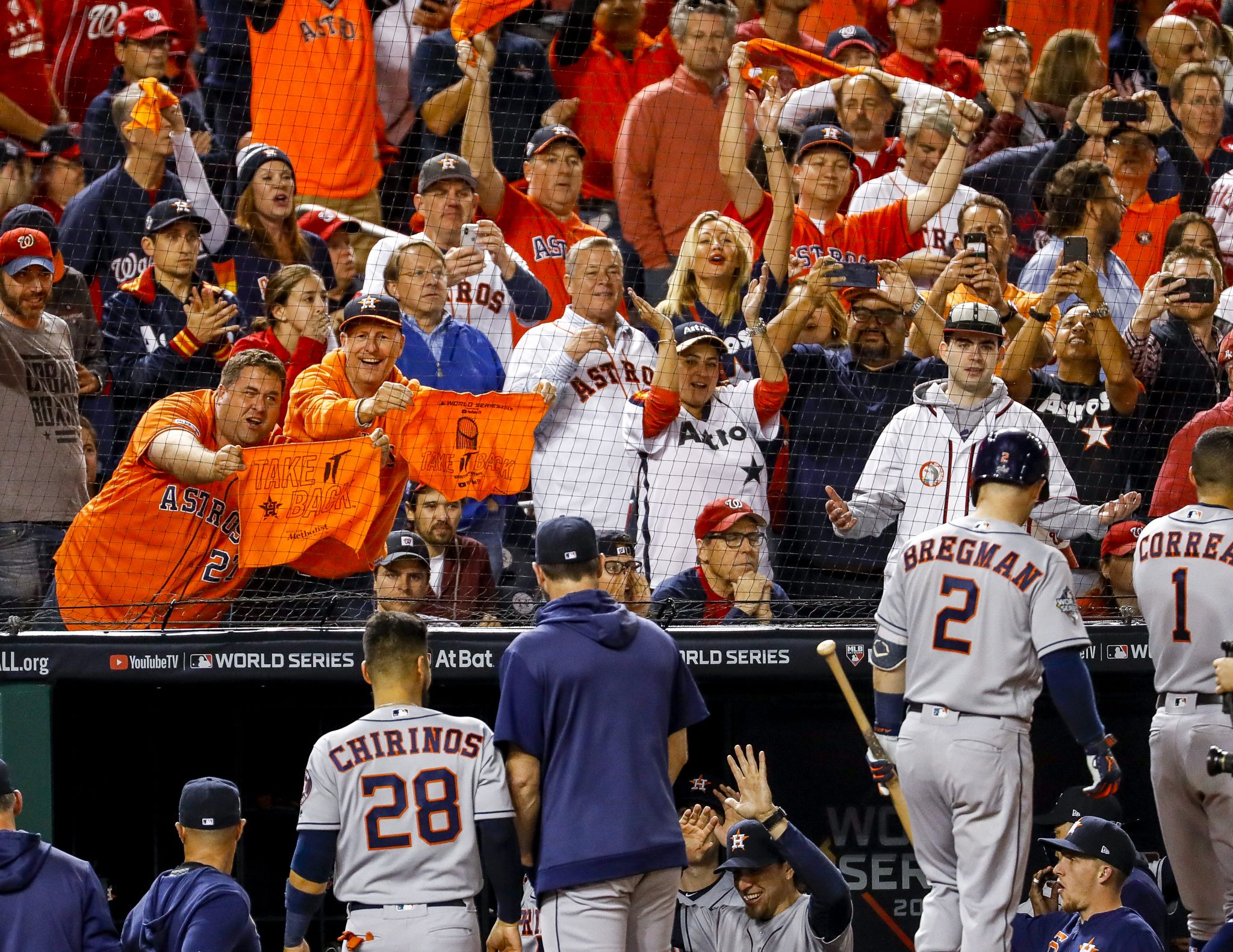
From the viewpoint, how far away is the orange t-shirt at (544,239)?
7.12 meters

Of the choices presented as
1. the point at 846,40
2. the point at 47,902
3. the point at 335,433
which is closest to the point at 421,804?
the point at 47,902

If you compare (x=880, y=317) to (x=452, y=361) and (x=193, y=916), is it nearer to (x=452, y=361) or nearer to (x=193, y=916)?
(x=452, y=361)

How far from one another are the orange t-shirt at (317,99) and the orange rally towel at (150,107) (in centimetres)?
71

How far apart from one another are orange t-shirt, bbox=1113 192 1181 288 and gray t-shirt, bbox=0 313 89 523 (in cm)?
431

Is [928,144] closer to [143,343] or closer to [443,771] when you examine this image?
[143,343]

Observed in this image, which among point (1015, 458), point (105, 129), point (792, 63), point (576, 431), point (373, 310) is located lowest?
point (576, 431)

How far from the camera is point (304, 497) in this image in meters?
5.55

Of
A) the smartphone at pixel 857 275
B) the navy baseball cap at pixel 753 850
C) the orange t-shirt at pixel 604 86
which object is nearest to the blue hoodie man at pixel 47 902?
the navy baseball cap at pixel 753 850

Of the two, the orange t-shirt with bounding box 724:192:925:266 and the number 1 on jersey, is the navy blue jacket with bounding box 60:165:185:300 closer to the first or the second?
the orange t-shirt with bounding box 724:192:925:266

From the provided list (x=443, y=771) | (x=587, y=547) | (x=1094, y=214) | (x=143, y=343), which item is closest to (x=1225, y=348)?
(x=1094, y=214)

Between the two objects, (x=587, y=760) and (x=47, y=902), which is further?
(x=587, y=760)

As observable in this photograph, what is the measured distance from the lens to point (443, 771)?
388cm

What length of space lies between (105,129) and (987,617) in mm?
4946

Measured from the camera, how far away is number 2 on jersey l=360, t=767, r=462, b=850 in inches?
153
